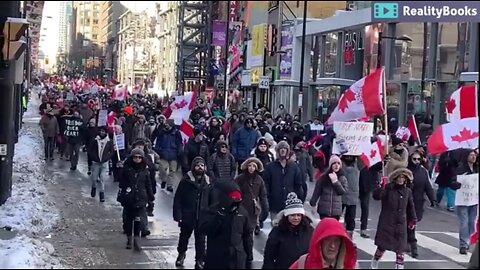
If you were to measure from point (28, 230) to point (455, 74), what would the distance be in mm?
19217

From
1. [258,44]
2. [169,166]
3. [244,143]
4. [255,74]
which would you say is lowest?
[169,166]

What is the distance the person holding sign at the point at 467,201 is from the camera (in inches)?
442

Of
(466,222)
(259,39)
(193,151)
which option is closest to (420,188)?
(466,222)

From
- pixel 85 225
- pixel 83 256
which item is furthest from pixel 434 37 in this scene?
pixel 83 256

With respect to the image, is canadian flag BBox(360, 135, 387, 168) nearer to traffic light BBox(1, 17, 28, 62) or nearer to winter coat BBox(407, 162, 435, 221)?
winter coat BBox(407, 162, 435, 221)

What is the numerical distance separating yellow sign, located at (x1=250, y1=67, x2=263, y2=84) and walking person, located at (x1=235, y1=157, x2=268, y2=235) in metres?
42.3

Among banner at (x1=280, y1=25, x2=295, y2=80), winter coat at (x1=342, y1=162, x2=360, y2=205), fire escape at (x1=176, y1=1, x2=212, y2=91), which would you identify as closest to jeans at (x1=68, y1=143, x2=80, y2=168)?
winter coat at (x1=342, y1=162, x2=360, y2=205)

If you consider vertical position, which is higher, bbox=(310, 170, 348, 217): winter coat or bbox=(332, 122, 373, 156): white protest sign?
bbox=(332, 122, 373, 156): white protest sign

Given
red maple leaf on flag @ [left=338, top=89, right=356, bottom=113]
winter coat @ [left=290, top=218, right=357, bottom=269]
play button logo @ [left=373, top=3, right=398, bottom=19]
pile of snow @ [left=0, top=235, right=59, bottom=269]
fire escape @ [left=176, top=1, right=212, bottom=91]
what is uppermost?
fire escape @ [left=176, top=1, right=212, bottom=91]

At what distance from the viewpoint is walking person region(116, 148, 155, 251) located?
1139cm

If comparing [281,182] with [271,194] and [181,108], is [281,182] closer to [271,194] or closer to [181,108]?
[271,194]

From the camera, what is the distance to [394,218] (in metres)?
10.2

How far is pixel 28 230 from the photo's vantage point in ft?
39.4

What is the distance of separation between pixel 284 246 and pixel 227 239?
2.91ft
